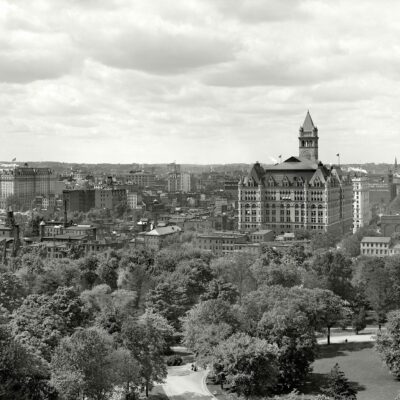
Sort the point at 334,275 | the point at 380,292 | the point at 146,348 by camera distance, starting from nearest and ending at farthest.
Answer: the point at 146,348 → the point at 380,292 → the point at 334,275

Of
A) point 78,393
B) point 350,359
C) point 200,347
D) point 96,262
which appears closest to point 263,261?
point 96,262

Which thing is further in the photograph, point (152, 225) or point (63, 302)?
point (152, 225)

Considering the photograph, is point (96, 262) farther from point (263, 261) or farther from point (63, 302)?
point (63, 302)

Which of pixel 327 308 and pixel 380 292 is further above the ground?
pixel 380 292

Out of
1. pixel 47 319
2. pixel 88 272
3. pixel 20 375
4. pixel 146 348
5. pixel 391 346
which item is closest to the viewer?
pixel 20 375

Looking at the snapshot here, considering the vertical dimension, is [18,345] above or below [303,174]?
below

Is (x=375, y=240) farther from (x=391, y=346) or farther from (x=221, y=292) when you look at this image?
(x=391, y=346)

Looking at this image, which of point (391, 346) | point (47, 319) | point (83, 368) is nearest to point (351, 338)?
point (391, 346)

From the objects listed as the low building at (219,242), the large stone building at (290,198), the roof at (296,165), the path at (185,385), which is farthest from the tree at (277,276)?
the roof at (296,165)
